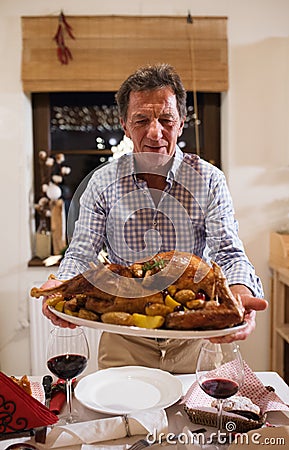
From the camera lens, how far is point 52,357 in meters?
1.24

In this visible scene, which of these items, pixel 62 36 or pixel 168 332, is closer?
pixel 168 332

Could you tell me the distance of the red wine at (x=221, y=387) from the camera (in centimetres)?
114

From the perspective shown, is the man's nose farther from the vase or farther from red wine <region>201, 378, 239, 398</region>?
the vase

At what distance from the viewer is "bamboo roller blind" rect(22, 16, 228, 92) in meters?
2.78

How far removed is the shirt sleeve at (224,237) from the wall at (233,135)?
3.79 feet

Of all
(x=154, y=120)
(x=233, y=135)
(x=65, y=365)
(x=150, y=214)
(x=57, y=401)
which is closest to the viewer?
(x=65, y=365)

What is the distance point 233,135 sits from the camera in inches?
115

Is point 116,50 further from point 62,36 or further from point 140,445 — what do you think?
point 140,445

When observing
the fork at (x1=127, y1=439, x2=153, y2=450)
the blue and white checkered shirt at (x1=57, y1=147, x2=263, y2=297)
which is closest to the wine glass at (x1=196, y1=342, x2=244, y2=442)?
the fork at (x1=127, y1=439, x2=153, y2=450)

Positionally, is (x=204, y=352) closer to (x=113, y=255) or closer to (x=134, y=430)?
(x=134, y=430)

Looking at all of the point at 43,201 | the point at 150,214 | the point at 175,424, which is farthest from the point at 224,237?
the point at 43,201

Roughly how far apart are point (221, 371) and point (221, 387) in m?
0.03

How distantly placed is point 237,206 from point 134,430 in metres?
1.89

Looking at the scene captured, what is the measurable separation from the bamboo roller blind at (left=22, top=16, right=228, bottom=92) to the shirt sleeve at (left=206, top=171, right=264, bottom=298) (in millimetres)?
1190
